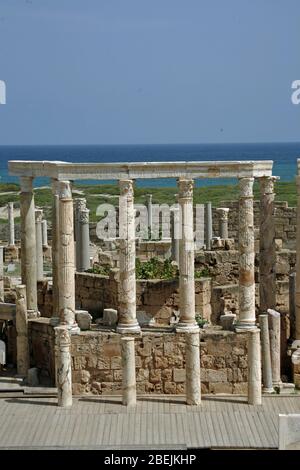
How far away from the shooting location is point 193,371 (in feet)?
74.9

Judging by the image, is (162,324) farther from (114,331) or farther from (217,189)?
(217,189)

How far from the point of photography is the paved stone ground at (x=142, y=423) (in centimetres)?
2047

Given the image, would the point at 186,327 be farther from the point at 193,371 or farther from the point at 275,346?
the point at 275,346

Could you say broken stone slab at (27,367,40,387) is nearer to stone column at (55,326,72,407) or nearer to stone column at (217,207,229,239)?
stone column at (55,326,72,407)

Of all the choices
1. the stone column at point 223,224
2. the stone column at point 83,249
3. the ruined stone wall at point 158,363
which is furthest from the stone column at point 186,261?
the stone column at point 223,224

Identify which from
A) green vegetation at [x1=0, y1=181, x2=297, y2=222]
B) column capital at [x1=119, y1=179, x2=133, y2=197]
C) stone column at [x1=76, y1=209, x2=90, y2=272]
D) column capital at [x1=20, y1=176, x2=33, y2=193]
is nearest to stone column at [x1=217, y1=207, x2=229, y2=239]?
stone column at [x1=76, y1=209, x2=90, y2=272]

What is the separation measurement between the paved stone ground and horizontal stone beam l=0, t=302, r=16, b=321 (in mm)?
Answer: 2566

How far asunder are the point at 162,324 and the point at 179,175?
4563 millimetres

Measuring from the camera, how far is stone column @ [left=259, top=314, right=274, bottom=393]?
926 inches

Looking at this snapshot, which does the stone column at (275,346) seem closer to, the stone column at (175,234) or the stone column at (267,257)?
the stone column at (267,257)

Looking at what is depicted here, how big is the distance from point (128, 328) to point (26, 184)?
14.3 feet

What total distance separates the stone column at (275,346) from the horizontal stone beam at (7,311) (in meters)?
6.00
